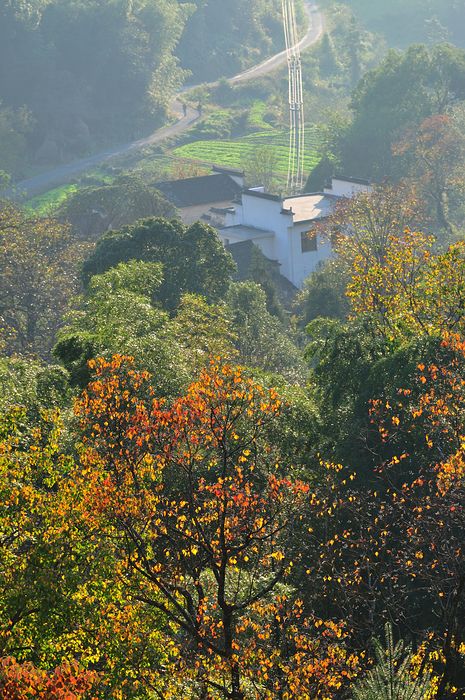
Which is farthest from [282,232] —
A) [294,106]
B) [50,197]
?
[294,106]

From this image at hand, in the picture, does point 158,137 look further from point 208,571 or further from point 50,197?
point 208,571

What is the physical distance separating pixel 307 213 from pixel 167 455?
195 ft

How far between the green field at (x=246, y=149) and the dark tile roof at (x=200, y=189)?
1743 cm

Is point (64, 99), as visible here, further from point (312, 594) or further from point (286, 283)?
point (312, 594)

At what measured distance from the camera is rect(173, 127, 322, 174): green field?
110019mm

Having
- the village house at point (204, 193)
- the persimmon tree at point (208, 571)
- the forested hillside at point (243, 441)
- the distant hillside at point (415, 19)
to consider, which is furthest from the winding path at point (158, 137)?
the persimmon tree at point (208, 571)

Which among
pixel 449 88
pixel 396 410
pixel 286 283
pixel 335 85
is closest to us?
pixel 396 410

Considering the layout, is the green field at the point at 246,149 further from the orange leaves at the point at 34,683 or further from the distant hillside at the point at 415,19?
the orange leaves at the point at 34,683

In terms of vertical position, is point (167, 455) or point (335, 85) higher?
point (335, 85)

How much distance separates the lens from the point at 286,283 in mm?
69438

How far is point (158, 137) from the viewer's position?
122688 millimetres

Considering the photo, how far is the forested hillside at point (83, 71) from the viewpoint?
4710 inches

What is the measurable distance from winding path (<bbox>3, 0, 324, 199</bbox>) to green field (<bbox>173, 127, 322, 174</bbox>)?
253 inches

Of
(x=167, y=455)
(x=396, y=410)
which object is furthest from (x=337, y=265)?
(x=167, y=455)
